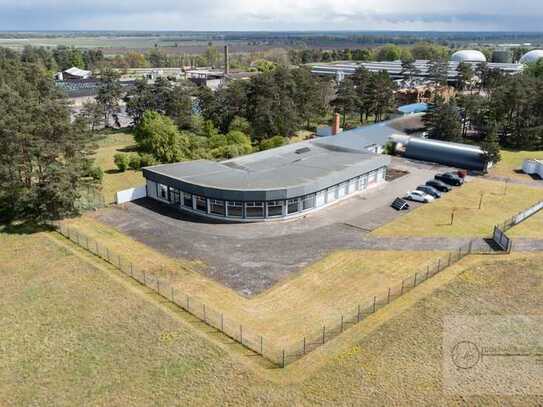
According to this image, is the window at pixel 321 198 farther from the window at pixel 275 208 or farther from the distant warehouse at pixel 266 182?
the window at pixel 275 208

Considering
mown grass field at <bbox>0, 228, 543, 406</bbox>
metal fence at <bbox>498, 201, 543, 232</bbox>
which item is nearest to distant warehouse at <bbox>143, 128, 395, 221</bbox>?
mown grass field at <bbox>0, 228, 543, 406</bbox>

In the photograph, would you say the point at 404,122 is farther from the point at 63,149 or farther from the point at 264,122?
the point at 63,149

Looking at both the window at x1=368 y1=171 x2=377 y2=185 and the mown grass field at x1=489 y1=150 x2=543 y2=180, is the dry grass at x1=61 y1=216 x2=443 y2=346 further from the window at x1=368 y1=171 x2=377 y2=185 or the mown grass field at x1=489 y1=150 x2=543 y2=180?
the mown grass field at x1=489 y1=150 x2=543 y2=180

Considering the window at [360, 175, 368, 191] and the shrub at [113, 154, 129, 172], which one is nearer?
the window at [360, 175, 368, 191]

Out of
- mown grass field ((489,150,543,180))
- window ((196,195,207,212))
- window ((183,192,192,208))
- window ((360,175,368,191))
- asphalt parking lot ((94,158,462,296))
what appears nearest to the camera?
asphalt parking lot ((94,158,462,296))

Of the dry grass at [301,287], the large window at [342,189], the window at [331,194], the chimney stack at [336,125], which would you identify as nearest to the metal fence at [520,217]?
the dry grass at [301,287]

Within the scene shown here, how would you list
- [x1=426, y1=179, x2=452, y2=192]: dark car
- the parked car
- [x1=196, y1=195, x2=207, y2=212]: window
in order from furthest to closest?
1. [x1=426, y1=179, x2=452, y2=192]: dark car
2. the parked car
3. [x1=196, y1=195, x2=207, y2=212]: window
